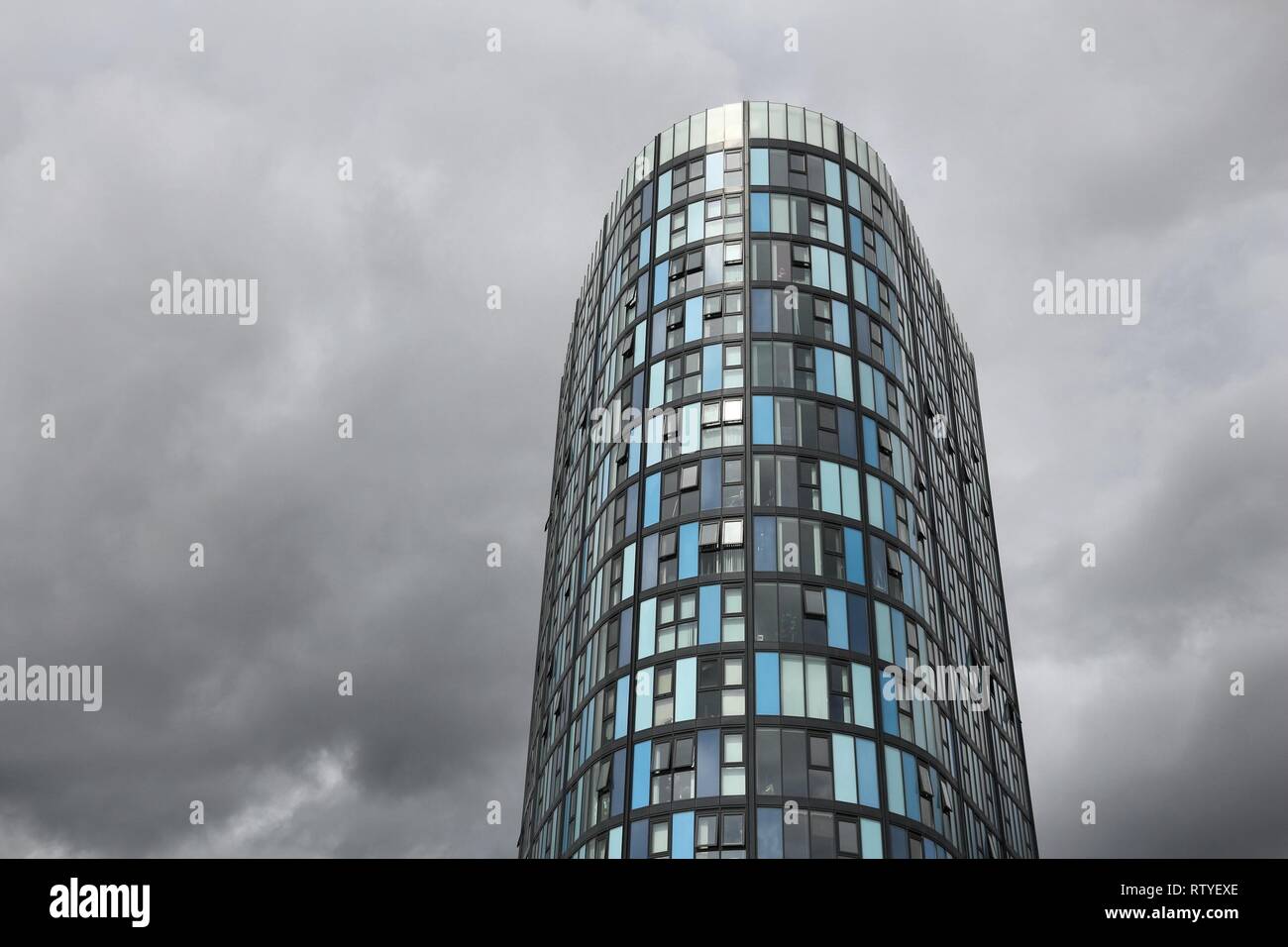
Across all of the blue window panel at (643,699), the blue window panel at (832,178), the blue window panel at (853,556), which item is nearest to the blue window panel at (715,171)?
the blue window panel at (832,178)

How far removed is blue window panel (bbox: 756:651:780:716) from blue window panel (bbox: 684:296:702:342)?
2043 centimetres

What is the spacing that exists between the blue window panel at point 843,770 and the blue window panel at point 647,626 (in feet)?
34.7

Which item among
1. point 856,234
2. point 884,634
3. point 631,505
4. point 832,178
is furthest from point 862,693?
point 832,178

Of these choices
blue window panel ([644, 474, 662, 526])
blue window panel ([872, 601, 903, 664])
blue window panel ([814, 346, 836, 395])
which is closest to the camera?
blue window panel ([872, 601, 903, 664])

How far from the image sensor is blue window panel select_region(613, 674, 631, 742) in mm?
61312

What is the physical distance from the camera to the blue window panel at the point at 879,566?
62.9 meters

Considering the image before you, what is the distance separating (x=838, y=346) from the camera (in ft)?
227

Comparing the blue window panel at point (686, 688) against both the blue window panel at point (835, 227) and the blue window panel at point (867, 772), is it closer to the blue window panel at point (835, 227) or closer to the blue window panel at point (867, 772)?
the blue window panel at point (867, 772)

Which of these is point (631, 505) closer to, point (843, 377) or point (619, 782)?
point (843, 377)

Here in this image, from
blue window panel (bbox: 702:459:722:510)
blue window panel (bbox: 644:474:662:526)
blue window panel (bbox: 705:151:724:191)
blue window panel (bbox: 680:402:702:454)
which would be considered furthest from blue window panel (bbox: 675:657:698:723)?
blue window panel (bbox: 705:151:724:191)

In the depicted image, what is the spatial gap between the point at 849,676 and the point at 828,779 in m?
5.50

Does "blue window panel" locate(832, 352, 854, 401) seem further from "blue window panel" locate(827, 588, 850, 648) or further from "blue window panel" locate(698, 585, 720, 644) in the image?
"blue window panel" locate(698, 585, 720, 644)
